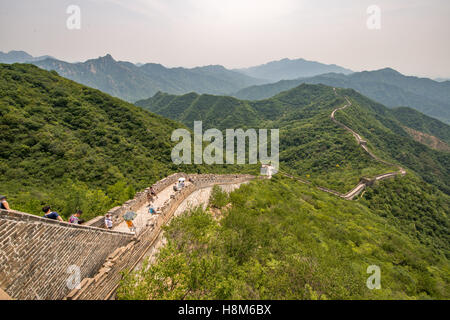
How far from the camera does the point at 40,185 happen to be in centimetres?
2170

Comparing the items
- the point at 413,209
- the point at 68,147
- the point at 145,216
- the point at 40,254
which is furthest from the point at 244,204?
the point at 413,209

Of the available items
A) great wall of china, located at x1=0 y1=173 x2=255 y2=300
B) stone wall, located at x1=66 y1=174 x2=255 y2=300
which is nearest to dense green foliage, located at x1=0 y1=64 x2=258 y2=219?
stone wall, located at x1=66 y1=174 x2=255 y2=300

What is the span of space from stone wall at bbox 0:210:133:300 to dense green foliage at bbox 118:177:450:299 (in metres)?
2.11

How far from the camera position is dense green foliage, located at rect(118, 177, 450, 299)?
6.52 m

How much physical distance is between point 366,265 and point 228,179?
14.9 meters

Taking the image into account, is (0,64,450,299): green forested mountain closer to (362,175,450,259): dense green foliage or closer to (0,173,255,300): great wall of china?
(362,175,450,259): dense green foliage

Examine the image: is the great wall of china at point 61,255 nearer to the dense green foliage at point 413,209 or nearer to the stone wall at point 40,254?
the stone wall at point 40,254

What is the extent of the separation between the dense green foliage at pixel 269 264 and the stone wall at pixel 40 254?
2.11m

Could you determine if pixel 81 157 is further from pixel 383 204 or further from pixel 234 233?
pixel 383 204

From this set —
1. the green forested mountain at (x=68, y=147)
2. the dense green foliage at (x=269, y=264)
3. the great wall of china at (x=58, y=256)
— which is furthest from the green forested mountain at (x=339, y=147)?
the great wall of china at (x=58, y=256)

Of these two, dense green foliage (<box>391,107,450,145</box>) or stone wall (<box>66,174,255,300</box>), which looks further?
dense green foliage (<box>391,107,450,145</box>)

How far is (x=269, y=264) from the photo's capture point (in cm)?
848

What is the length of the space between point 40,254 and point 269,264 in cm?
804

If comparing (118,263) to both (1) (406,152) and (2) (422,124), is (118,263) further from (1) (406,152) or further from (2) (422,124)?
(2) (422,124)
